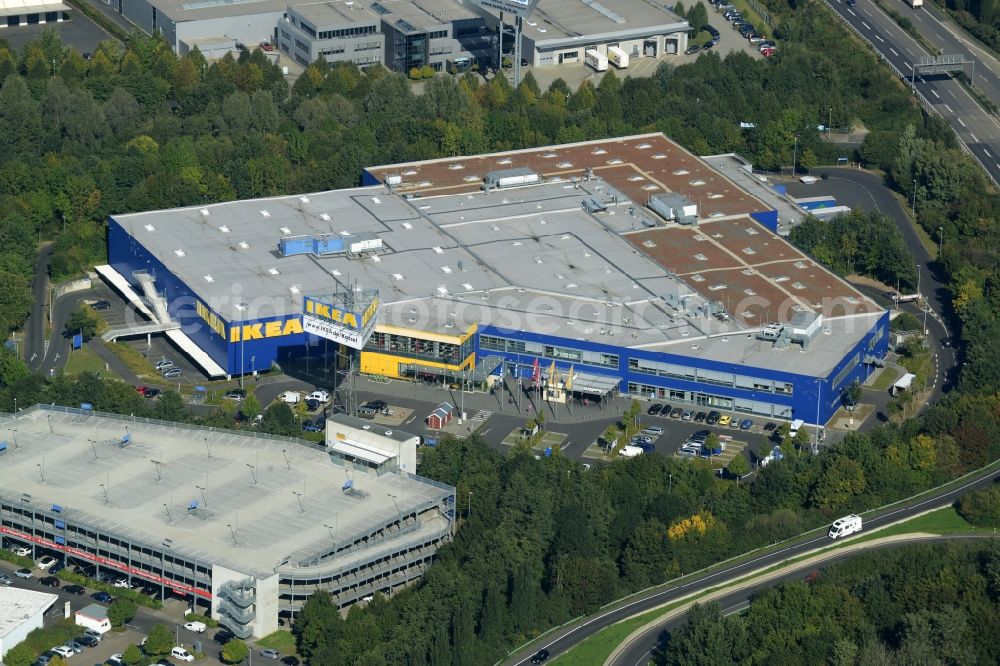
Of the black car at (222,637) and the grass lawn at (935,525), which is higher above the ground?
the grass lawn at (935,525)

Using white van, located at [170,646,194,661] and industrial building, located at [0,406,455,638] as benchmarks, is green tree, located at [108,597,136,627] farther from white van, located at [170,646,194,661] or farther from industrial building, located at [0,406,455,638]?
white van, located at [170,646,194,661]

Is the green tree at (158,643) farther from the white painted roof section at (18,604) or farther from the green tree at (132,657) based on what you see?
the white painted roof section at (18,604)

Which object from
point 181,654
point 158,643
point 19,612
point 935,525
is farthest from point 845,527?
point 19,612

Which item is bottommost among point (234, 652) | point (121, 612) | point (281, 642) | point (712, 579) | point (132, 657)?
point (281, 642)

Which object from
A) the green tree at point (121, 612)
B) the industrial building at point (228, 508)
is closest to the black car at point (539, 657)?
the industrial building at point (228, 508)

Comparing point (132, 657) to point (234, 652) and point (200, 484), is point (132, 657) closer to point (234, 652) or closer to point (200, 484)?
point (234, 652)

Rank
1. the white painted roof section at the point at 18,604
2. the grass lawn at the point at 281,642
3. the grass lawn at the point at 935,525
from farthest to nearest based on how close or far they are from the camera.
A: the grass lawn at the point at 935,525
the grass lawn at the point at 281,642
the white painted roof section at the point at 18,604
